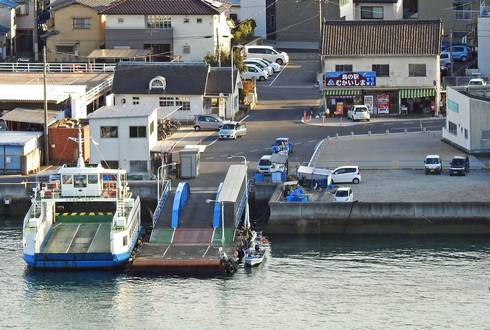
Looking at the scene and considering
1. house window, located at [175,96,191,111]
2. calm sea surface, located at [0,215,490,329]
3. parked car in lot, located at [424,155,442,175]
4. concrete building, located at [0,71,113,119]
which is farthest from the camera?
house window, located at [175,96,191,111]

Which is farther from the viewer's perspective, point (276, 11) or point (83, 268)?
point (276, 11)

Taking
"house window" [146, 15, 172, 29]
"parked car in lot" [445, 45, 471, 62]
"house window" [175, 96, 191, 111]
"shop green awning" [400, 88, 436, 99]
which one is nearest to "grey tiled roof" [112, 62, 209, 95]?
"house window" [175, 96, 191, 111]

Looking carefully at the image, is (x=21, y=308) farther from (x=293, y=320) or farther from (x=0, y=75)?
(x=0, y=75)

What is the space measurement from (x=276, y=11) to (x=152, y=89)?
17.5 metres

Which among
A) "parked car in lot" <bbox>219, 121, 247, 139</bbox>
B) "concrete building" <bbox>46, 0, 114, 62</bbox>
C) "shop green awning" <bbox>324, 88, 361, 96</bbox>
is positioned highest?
"concrete building" <bbox>46, 0, 114, 62</bbox>

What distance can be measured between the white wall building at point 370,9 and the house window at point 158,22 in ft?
30.2

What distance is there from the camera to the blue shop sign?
6631 centimetres

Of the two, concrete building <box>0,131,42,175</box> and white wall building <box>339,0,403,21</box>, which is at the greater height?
white wall building <box>339,0,403,21</box>

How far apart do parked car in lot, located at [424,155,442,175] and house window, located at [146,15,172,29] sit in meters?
21.8

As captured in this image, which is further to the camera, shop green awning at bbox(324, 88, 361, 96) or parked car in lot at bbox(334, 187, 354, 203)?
shop green awning at bbox(324, 88, 361, 96)

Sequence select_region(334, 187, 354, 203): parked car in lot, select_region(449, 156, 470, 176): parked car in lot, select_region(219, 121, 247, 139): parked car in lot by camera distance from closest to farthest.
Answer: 1. select_region(334, 187, 354, 203): parked car in lot
2. select_region(449, 156, 470, 176): parked car in lot
3. select_region(219, 121, 247, 139): parked car in lot

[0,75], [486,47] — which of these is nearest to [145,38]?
[0,75]

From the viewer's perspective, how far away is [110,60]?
239 ft

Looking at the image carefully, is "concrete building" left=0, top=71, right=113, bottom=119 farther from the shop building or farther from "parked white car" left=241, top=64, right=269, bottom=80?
the shop building
